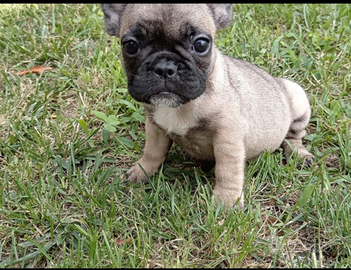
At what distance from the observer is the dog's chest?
3822 mm

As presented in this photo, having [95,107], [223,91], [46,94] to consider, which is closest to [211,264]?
[223,91]

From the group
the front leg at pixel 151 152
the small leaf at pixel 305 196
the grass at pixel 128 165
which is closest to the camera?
the grass at pixel 128 165

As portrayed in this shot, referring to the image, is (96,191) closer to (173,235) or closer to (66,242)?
(66,242)

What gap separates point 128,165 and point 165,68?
1713 millimetres

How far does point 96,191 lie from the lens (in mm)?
4059

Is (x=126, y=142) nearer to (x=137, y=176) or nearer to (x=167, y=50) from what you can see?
(x=137, y=176)

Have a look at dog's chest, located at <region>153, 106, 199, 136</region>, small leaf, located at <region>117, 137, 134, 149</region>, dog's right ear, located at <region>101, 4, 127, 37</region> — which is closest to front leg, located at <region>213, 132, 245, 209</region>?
dog's chest, located at <region>153, 106, 199, 136</region>

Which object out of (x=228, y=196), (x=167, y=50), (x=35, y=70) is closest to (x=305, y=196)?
(x=228, y=196)

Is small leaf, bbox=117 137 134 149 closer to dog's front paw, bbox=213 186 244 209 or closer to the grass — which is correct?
the grass

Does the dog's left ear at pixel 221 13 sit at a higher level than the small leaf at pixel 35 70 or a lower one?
higher

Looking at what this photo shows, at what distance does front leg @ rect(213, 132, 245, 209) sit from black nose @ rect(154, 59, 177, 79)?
2.74 ft

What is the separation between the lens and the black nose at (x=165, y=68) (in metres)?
3.27

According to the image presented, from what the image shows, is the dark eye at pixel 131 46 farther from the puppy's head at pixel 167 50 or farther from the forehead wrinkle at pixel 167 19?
the forehead wrinkle at pixel 167 19

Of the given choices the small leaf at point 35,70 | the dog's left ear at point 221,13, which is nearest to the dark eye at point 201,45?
the dog's left ear at point 221,13
